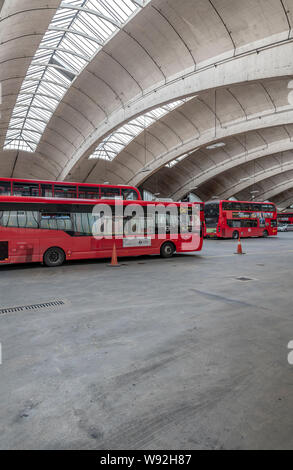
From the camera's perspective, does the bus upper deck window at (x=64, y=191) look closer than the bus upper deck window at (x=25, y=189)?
No

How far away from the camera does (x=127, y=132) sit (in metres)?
28.1

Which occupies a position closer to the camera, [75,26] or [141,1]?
[141,1]

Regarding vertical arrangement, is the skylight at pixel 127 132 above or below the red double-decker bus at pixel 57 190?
above

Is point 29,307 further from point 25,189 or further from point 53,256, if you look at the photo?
point 25,189

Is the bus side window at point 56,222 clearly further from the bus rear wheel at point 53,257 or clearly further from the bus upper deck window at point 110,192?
the bus upper deck window at point 110,192

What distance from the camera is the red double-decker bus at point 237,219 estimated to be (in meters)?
25.4

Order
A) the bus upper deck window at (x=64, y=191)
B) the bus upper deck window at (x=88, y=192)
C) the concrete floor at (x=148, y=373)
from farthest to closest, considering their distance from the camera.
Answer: the bus upper deck window at (x=88, y=192)
the bus upper deck window at (x=64, y=191)
the concrete floor at (x=148, y=373)

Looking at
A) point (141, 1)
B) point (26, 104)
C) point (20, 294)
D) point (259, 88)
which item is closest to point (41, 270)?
point (20, 294)

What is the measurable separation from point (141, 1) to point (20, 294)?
14.5 meters

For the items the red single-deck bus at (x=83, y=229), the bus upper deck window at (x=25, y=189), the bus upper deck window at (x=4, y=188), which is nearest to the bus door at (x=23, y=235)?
the red single-deck bus at (x=83, y=229)

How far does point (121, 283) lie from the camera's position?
7664 millimetres

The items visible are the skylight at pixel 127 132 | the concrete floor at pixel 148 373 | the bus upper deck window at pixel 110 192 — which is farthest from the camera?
the skylight at pixel 127 132

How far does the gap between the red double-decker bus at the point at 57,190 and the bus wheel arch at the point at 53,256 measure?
3.54 meters
